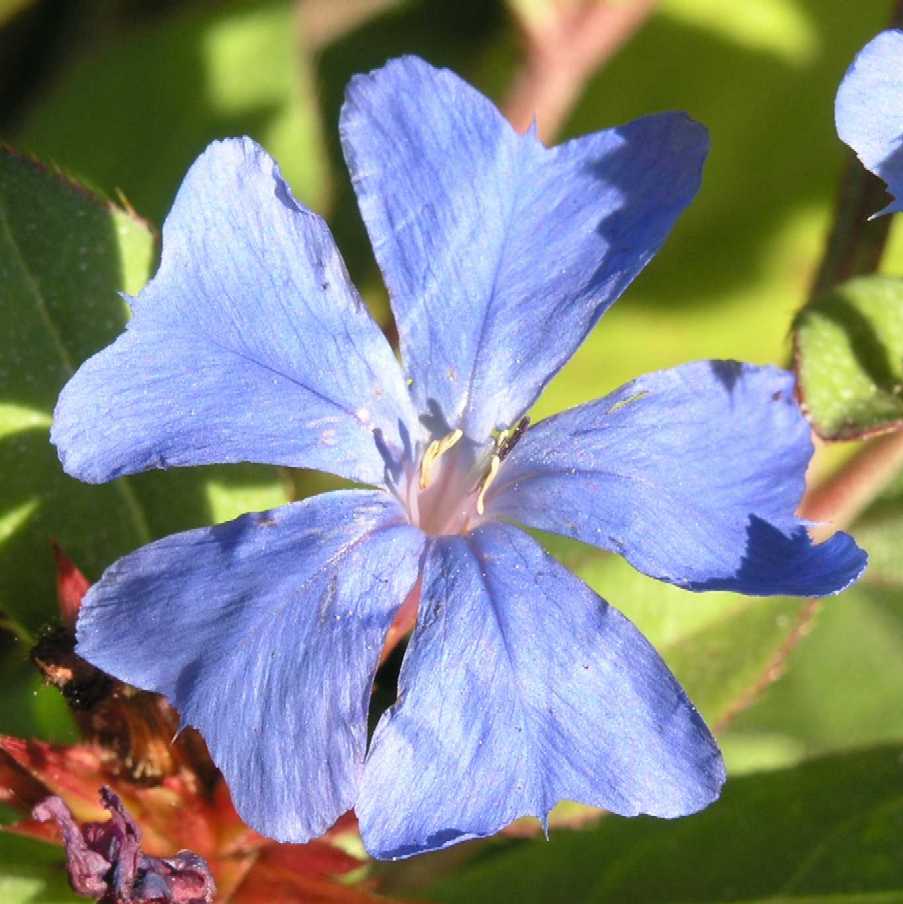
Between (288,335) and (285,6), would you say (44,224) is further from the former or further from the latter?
(285,6)

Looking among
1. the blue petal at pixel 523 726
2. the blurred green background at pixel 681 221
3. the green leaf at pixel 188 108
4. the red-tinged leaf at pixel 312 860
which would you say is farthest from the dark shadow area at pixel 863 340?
the green leaf at pixel 188 108

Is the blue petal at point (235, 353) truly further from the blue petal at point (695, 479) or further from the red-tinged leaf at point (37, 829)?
the red-tinged leaf at point (37, 829)

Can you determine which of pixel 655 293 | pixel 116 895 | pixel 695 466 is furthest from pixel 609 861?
pixel 655 293

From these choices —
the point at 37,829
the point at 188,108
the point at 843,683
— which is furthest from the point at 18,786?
the point at 843,683

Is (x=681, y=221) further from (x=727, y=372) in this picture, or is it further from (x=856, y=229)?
(x=727, y=372)

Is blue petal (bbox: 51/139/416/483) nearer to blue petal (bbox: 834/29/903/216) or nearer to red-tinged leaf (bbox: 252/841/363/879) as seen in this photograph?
red-tinged leaf (bbox: 252/841/363/879)

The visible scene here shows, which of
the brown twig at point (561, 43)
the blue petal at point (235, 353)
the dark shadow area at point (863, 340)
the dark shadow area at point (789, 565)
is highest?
the blue petal at point (235, 353)

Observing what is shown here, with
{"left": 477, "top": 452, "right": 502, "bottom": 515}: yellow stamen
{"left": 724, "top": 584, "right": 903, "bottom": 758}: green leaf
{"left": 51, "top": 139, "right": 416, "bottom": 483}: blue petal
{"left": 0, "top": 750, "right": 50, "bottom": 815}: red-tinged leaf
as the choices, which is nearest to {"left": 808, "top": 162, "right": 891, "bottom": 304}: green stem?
{"left": 477, "top": 452, "right": 502, "bottom": 515}: yellow stamen
